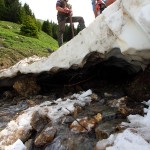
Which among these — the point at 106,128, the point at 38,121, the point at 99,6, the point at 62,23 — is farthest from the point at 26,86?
the point at 99,6

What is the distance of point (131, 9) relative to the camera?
2.77m

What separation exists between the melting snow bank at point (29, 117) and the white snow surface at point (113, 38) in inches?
15.5

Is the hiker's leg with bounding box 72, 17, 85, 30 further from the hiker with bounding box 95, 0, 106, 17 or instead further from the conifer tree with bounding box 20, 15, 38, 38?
the conifer tree with bounding box 20, 15, 38, 38

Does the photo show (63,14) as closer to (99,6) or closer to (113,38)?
(99,6)

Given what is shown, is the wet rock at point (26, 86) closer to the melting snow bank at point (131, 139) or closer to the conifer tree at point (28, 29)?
the melting snow bank at point (131, 139)

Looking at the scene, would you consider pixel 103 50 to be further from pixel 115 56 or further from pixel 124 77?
pixel 124 77

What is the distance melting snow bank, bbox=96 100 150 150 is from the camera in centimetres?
211

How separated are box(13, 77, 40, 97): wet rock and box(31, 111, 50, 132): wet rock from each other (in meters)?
1.02

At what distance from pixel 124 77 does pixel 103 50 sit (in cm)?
76

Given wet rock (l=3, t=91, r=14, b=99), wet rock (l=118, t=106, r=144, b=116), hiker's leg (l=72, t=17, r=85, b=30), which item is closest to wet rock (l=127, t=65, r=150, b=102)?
wet rock (l=118, t=106, r=144, b=116)

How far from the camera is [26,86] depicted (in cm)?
414

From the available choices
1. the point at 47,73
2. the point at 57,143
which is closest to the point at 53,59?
the point at 47,73

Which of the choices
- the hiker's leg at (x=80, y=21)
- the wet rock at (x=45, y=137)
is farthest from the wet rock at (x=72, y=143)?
the hiker's leg at (x=80, y=21)

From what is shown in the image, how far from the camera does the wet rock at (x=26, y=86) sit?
4.11 m
